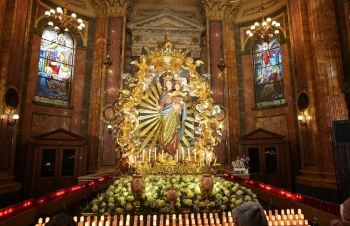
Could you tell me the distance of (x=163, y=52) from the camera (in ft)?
24.2

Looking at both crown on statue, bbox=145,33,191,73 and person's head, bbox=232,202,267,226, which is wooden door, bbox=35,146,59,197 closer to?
crown on statue, bbox=145,33,191,73

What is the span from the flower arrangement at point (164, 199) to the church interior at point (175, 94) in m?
0.95

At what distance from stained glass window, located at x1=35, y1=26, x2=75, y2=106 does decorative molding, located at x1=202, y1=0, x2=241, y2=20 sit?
24.6 feet

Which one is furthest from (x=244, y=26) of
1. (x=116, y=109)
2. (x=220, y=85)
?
(x=116, y=109)

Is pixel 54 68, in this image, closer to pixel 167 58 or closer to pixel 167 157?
pixel 167 58

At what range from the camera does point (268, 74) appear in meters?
13.2

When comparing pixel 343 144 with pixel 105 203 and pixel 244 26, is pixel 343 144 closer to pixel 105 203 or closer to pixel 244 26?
pixel 105 203

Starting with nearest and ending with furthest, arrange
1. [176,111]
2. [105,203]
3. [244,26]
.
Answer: [105,203], [176,111], [244,26]

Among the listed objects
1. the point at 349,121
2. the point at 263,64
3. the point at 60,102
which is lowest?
the point at 349,121

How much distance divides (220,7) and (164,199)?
12105mm

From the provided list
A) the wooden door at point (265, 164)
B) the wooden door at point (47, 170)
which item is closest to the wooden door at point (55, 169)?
the wooden door at point (47, 170)

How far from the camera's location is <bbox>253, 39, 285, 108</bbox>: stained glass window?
41.6 feet

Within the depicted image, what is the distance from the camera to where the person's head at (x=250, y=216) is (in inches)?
60.4

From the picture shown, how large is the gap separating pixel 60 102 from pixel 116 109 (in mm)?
6850
